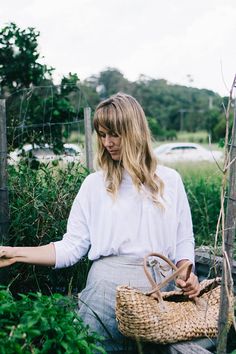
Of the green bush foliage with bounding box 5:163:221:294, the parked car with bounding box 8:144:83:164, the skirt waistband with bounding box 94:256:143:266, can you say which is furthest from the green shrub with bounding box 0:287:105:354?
the parked car with bounding box 8:144:83:164

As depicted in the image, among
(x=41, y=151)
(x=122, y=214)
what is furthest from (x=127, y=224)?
(x=41, y=151)

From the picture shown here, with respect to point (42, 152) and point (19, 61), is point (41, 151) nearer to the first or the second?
point (42, 152)

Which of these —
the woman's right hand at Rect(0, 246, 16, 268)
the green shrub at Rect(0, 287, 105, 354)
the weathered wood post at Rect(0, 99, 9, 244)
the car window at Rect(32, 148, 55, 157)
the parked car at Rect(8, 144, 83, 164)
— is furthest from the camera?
the car window at Rect(32, 148, 55, 157)

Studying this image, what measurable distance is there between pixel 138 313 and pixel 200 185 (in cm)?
498

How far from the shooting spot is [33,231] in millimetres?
3914

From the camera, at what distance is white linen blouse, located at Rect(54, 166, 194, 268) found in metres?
3.01

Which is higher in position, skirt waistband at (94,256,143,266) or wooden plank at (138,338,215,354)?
skirt waistband at (94,256,143,266)

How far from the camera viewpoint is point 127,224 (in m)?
3.03

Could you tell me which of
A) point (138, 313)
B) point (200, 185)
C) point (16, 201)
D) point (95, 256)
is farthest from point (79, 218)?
point (200, 185)

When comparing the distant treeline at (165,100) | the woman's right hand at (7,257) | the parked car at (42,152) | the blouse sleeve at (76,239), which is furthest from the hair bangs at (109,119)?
the distant treeline at (165,100)

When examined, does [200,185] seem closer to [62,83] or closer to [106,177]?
[62,83]

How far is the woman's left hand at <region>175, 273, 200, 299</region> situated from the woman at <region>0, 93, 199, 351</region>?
223 mm

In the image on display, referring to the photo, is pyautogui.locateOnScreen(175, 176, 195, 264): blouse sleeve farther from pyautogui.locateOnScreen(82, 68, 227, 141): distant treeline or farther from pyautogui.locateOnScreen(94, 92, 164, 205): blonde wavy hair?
pyautogui.locateOnScreen(82, 68, 227, 141): distant treeline

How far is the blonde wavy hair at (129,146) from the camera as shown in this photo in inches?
120
